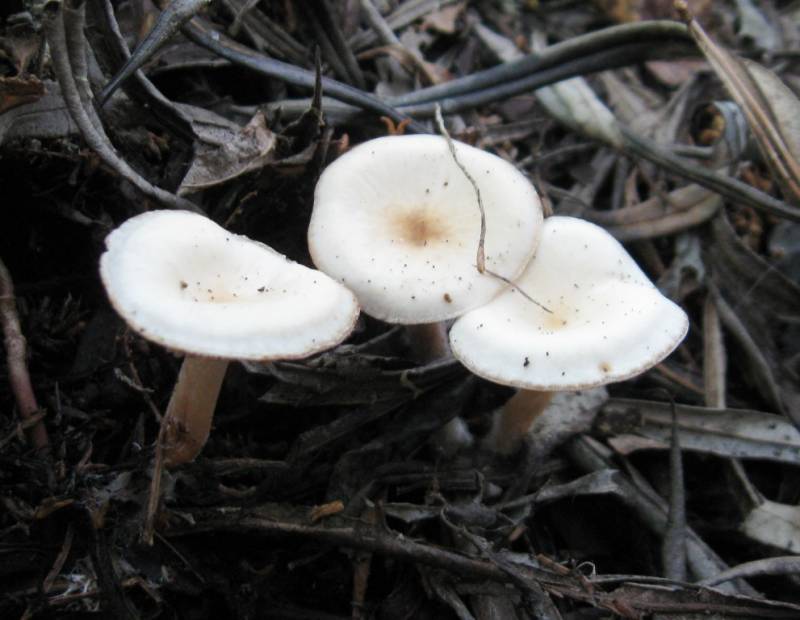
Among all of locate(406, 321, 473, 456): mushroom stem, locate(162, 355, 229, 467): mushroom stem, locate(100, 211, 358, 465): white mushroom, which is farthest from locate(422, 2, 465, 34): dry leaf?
locate(162, 355, 229, 467): mushroom stem

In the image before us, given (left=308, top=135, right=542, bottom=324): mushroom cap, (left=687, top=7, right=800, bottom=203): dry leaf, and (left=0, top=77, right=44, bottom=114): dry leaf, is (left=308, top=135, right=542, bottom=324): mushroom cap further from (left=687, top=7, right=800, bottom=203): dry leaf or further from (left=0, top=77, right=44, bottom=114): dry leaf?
(left=687, top=7, right=800, bottom=203): dry leaf

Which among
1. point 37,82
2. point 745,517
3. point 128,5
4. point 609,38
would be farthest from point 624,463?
point 128,5

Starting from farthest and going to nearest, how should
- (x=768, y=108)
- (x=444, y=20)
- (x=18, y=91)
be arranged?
1. (x=444, y=20)
2. (x=768, y=108)
3. (x=18, y=91)

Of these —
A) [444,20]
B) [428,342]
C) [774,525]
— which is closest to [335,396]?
[428,342]

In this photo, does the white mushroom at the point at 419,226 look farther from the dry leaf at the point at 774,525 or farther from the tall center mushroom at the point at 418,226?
the dry leaf at the point at 774,525

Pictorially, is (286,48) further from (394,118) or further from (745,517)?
(745,517)

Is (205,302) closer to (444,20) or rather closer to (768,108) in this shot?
(768,108)

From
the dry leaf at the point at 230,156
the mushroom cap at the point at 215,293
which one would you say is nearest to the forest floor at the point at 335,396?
the dry leaf at the point at 230,156

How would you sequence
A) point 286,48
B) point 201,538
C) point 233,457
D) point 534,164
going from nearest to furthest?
point 201,538 < point 233,457 < point 286,48 < point 534,164
